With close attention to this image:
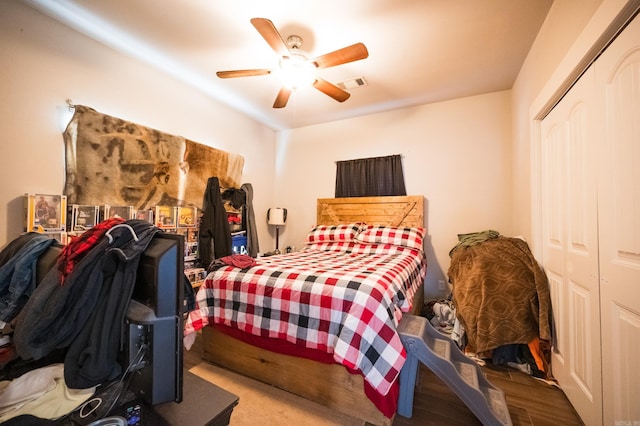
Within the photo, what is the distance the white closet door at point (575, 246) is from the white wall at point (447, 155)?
1197 millimetres

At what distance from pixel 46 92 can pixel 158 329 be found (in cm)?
253

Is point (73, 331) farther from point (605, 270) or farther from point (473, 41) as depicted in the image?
point (473, 41)

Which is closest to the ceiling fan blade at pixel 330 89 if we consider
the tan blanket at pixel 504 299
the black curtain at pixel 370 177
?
the black curtain at pixel 370 177

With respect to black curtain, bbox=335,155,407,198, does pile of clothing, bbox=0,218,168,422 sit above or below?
below

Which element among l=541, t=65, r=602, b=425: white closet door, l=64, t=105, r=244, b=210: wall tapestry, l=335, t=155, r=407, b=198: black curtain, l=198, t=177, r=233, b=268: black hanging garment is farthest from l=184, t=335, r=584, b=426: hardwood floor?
l=64, t=105, r=244, b=210: wall tapestry

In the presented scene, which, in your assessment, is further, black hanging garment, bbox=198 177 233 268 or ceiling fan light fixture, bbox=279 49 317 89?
black hanging garment, bbox=198 177 233 268

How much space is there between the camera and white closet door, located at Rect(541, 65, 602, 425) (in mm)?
1362

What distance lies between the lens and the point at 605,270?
49.8 inches

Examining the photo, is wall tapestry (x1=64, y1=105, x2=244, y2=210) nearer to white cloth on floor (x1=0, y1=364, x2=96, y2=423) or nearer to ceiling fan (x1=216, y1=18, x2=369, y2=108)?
ceiling fan (x1=216, y1=18, x2=369, y2=108)

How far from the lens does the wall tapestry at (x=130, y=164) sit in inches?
84.1

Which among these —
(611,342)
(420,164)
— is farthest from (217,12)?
(611,342)

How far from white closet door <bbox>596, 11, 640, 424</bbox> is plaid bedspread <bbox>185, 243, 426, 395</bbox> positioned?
0.92 meters

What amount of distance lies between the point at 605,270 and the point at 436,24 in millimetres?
2043

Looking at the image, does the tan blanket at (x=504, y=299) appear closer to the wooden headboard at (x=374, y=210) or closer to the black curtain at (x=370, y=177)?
the wooden headboard at (x=374, y=210)
